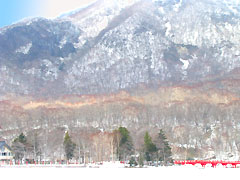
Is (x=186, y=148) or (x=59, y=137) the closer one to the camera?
(x=186, y=148)

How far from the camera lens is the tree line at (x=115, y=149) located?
11356 centimetres

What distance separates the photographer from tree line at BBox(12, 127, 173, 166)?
11356cm

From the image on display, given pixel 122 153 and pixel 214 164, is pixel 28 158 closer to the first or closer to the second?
pixel 122 153

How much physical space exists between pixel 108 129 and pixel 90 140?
111 feet

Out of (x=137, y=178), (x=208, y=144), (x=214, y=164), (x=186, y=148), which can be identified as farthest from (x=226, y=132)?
(x=137, y=178)

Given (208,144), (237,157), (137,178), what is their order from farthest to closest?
(208,144)
(237,157)
(137,178)

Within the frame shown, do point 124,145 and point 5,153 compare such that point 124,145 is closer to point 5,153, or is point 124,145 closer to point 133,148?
point 133,148

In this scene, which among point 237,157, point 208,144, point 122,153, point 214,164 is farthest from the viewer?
point 208,144

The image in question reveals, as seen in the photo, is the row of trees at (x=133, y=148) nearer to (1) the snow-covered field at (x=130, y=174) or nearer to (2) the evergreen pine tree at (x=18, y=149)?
(2) the evergreen pine tree at (x=18, y=149)

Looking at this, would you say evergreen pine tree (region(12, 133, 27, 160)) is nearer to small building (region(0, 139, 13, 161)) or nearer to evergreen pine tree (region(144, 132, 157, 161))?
small building (region(0, 139, 13, 161))

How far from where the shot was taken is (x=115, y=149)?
133 meters

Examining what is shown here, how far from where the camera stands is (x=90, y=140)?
16162 cm

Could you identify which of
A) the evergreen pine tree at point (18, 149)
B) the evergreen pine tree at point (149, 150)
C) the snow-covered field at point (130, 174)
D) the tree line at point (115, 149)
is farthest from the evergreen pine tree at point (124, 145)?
the snow-covered field at point (130, 174)

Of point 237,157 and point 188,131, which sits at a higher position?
point 188,131
